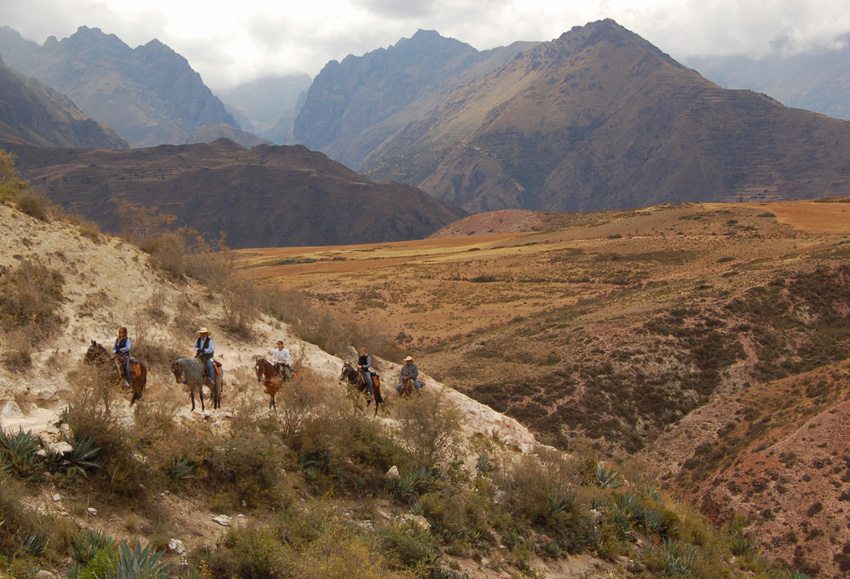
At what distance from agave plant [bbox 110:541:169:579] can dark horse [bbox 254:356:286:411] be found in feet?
23.0

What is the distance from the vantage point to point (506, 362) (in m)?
33.2

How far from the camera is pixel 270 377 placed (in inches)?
620

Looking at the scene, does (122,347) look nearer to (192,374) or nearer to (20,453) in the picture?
(192,374)

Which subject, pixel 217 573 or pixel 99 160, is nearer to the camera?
pixel 217 573

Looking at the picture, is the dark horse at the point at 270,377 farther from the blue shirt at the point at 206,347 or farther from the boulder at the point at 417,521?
the boulder at the point at 417,521

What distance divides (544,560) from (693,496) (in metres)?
10.8

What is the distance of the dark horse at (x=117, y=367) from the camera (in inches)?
508

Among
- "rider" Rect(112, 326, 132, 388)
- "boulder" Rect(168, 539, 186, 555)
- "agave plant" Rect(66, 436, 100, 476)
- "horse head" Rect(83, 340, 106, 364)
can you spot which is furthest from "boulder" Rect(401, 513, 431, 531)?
"horse head" Rect(83, 340, 106, 364)

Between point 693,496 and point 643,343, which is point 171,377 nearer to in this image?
point 693,496

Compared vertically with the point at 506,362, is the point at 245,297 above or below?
above

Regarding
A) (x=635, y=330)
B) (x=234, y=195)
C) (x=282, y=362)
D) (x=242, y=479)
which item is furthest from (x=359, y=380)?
(x=234, y=195)

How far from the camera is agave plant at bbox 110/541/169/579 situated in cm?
669

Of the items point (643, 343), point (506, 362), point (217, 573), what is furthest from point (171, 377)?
point (643, 343)

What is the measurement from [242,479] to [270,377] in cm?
545
